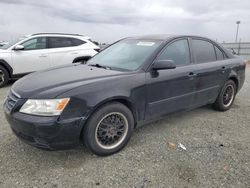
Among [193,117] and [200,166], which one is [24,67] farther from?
[200,166]

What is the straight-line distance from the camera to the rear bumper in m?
2.59

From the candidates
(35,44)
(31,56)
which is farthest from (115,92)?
(35,44)

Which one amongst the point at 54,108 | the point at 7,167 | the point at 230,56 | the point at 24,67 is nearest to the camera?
the point at 54,108

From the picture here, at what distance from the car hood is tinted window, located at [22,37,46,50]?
451cm

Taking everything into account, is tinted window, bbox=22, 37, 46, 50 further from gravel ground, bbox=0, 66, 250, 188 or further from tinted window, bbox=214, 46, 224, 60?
tinted window, bbox=214, 46, 224, 60

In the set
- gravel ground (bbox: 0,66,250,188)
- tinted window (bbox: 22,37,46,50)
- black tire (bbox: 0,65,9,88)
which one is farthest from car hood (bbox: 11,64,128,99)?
tinted window (bbox: 22,37,46,50)

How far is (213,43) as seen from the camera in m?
4.63

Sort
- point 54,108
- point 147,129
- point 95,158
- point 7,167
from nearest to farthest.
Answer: point 54,108 → point 7,167 → point 95,158 → point 147,129

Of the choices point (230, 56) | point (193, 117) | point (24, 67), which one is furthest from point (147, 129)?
point (24, 67)

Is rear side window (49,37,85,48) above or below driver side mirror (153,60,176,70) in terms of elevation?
above

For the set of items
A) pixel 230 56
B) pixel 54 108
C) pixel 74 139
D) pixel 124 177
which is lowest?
pixel 124 177

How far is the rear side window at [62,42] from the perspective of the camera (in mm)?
7930

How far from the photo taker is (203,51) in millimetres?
4328

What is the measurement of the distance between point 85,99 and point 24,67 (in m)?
5.49
